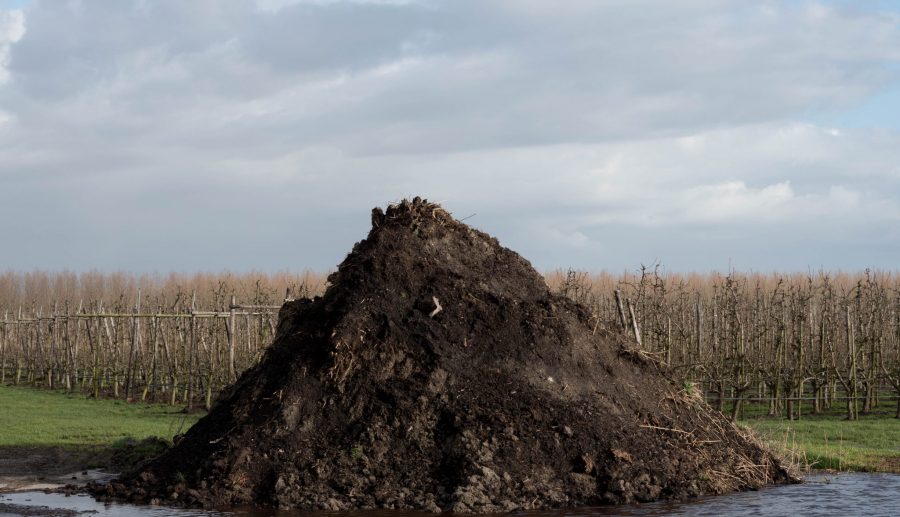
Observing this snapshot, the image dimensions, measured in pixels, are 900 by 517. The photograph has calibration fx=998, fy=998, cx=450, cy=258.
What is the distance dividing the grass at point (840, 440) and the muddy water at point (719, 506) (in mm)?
1864

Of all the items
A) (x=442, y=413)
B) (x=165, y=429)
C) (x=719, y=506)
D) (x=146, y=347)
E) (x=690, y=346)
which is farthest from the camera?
(x=146, y=347)

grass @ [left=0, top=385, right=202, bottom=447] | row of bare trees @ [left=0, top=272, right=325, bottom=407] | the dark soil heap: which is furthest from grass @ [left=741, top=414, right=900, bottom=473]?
row of bare trees @ [left=0, top=272, right=325, bottom=407]

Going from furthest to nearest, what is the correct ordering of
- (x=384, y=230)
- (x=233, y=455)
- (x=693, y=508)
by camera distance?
(x=384, y=230) → (x=233, y=455) → (x=693, y=508)

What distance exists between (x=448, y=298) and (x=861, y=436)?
1164cm

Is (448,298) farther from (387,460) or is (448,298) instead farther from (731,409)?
(731,409)

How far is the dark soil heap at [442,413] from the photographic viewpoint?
12.1 meters

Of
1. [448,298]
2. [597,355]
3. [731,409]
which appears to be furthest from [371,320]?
[731,409]

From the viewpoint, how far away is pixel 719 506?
1185 cm

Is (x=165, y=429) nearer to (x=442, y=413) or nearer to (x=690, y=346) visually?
(x=442, y=413)

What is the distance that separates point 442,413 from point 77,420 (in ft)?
48.4

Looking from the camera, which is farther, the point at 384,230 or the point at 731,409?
the point at 731,409

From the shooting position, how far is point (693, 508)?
1170 centimetres

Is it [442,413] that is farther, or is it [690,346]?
[690,346]

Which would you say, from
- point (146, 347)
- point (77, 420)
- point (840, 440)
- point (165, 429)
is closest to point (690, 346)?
point (840, 440)
